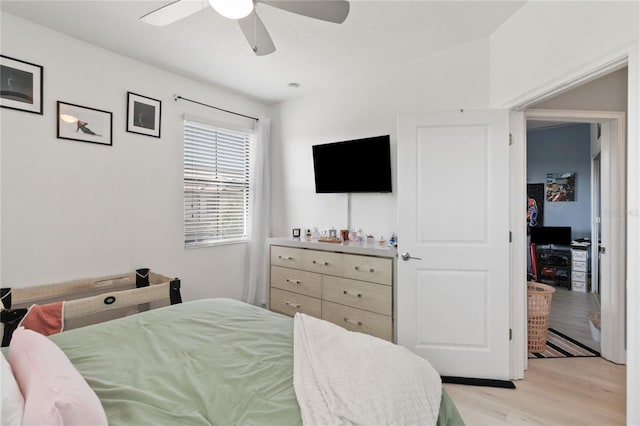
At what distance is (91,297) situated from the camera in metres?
2.41

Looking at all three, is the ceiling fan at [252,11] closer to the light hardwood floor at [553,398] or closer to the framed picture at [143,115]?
the framed picture at [143,115]

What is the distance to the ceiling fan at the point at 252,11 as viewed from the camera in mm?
1443

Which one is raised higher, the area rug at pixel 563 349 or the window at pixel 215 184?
the window at pixel 215 184

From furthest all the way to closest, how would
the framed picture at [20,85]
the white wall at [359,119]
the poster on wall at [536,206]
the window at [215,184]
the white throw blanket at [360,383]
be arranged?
the poster on wall at [536,206], the window at [215,184], the white wall at [359,119], the framed picture at [20,85], the white throw blanket at [360,383]

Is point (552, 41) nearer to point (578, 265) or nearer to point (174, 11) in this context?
point (174, 11)

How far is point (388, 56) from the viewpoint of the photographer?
9.92ft

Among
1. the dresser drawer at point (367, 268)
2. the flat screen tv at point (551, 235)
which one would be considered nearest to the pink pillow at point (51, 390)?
the dresser drawer at point (367, 268)

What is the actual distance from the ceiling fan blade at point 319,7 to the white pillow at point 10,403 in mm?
1747

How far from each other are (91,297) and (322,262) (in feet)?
6.15

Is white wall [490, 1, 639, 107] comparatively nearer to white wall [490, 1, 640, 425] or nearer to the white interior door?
white wall [490, 1, 640, 425]

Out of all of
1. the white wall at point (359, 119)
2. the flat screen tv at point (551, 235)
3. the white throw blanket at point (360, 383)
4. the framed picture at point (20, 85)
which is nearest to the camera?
the white throw blanket at point (360, 383)

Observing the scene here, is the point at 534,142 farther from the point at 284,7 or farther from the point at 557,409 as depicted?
the point at 284,7

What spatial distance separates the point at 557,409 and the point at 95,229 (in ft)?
12.1

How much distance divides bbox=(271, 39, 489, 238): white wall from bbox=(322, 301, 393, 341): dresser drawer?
2.80 ft
